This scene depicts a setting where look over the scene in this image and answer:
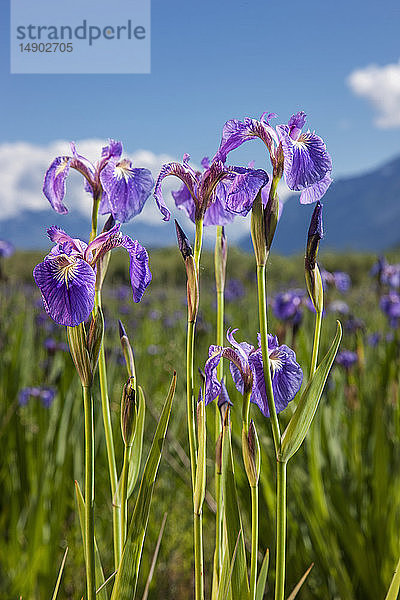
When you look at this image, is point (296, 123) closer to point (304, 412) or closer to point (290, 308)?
point (304, 412)

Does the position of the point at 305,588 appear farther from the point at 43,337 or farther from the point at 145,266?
the point at 43,337

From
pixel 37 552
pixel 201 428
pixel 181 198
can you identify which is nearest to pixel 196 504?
pixel 201 428

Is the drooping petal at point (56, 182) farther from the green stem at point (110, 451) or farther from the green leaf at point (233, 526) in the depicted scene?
the green leaf at point (233, 526)

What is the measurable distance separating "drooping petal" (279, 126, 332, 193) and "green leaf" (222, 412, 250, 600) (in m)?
0.24

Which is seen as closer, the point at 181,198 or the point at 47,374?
the point at 181,198

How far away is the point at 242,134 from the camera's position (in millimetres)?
515

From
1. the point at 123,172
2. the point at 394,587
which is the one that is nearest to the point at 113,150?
the point at 123,172

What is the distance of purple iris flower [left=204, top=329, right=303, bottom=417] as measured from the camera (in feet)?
1.67

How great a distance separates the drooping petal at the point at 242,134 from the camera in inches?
19.9

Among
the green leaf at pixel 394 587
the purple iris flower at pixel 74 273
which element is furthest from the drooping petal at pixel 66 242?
the green leaf at pixel 394 587

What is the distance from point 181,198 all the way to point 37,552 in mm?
1012

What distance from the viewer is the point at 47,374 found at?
216 centimetres

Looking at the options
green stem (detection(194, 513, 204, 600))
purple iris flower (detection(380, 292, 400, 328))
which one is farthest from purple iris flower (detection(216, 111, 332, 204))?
purple iris flower (detection(380, 292, 400, 328))

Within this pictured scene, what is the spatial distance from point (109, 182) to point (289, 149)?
0.70 feet
